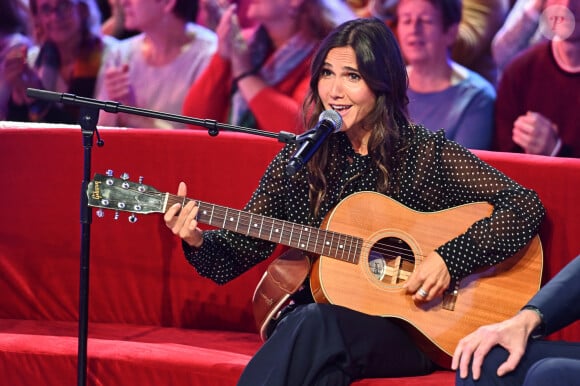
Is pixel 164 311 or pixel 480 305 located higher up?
pixel 480 305

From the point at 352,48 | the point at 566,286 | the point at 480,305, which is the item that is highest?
the point at 352,48

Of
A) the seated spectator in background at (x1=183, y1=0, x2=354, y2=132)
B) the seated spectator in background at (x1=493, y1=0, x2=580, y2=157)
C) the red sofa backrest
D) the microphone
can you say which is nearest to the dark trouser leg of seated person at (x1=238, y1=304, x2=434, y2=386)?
the microphone

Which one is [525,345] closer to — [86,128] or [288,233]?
[288,233]

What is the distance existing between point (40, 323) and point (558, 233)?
6.77ft

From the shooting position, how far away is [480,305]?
9.50 ft

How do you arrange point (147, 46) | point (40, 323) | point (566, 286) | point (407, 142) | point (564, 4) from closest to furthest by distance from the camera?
point (566, 286)
point (407, 142)
point (40, 323)
point (564, 4)
point (147, 46)

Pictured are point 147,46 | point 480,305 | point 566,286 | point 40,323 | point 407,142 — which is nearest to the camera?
point 566,286

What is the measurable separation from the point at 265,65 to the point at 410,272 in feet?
6.95

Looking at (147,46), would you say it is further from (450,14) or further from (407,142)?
(407,142)

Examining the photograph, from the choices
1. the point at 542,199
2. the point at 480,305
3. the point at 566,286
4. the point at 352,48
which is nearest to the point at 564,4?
the point at 542,199

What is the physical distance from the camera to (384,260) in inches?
116

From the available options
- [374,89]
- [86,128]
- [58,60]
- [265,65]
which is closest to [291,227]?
[374,89]

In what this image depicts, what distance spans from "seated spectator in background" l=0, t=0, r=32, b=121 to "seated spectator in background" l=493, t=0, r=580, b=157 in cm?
294

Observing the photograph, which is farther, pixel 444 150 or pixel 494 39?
pixel 494 39
